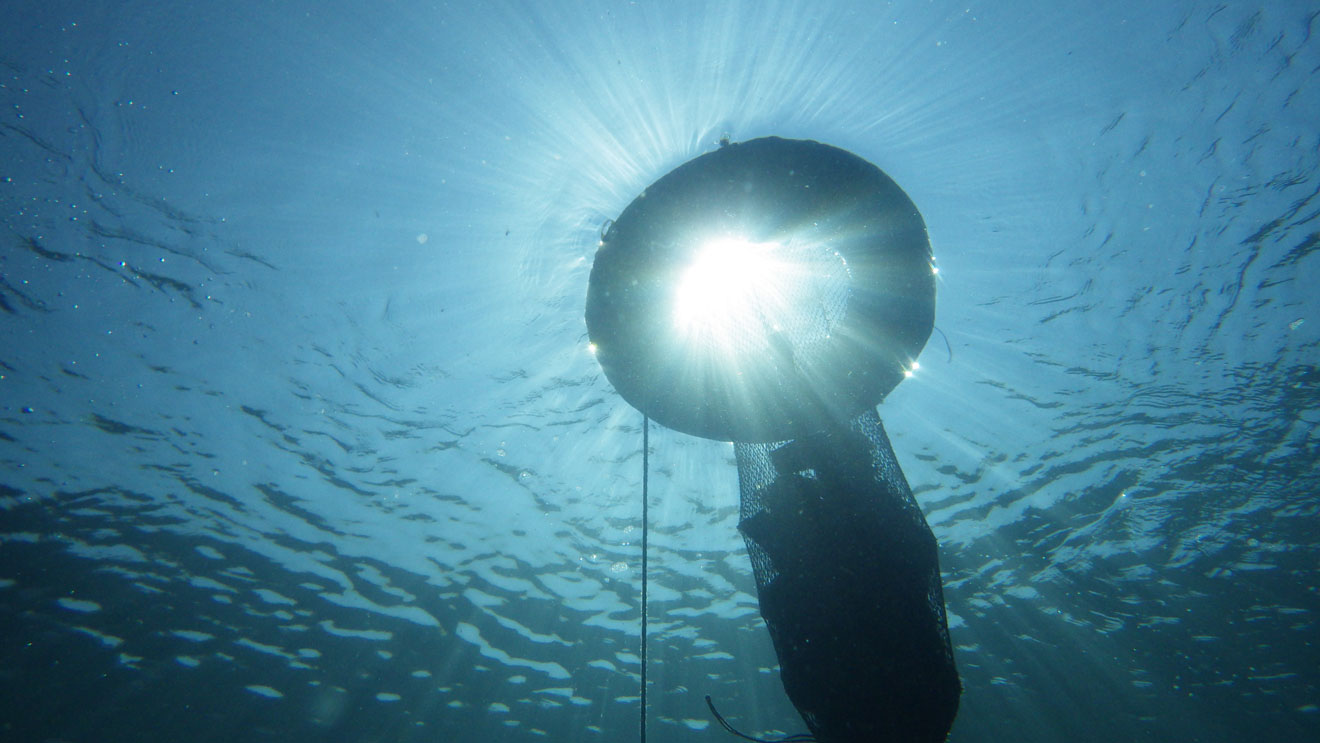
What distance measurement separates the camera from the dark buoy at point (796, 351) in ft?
8.71

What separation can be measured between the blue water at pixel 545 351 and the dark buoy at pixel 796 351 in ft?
10.2

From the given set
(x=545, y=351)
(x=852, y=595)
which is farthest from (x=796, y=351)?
(x=545, y=351)

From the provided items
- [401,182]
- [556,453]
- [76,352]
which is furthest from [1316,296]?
[76,352]

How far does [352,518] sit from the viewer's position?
13164mm

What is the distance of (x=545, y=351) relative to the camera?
9445mm

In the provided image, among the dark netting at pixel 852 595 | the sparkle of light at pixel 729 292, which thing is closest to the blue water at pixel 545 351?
the sparkle of light at pixel 729 292

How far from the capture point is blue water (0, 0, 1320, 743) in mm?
6363

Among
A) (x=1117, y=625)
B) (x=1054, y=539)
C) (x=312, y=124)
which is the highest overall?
(x=312, y=124)

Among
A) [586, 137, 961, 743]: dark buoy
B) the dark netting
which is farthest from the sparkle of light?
Answer: the dark netting

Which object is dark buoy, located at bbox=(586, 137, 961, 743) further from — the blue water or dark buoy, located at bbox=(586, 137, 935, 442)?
the blue water

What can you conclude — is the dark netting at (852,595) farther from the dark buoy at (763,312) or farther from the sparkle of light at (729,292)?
the sparkle of light at (729,292)

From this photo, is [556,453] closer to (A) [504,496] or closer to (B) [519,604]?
(A) [504,496]

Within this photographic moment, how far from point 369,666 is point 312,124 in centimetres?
1752

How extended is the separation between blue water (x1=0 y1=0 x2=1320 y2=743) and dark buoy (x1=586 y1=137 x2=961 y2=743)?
3.12 metres
